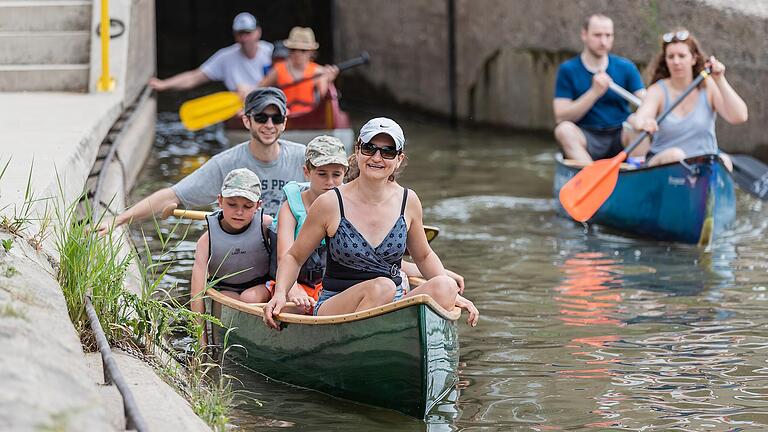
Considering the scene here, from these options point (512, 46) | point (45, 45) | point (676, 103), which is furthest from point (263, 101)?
point (512, 46)

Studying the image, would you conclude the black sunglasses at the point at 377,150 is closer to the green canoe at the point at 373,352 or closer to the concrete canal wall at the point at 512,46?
the green canoe at the point at 373,352

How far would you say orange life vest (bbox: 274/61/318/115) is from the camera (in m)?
12.0

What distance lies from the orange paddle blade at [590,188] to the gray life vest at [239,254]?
3073mm

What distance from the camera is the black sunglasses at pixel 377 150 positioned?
16.2ft

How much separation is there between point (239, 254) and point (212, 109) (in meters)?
6.47

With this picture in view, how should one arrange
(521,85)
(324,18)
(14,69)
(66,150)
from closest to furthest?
(66,150) < (14,69) < (521,85) < (324,18)

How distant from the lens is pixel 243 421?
16.2 feet

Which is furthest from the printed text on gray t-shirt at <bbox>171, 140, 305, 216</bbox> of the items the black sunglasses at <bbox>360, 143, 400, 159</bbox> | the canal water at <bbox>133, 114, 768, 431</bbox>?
the black sunglasses at <bbox>360, 143, 400, 159</bbox>

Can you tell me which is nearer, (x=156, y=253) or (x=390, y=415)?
(x=390, y=415)

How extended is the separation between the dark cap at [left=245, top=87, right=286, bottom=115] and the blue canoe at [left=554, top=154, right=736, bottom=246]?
10.3 feet

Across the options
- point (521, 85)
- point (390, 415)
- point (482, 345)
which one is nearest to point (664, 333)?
point (482, 345)

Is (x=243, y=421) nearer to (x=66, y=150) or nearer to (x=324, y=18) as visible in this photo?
(x=66, y=150)

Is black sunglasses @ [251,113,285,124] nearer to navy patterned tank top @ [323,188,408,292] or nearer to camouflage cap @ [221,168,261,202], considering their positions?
camouflage cap @ [221,168,261,202]

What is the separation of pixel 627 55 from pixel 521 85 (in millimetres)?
1786
